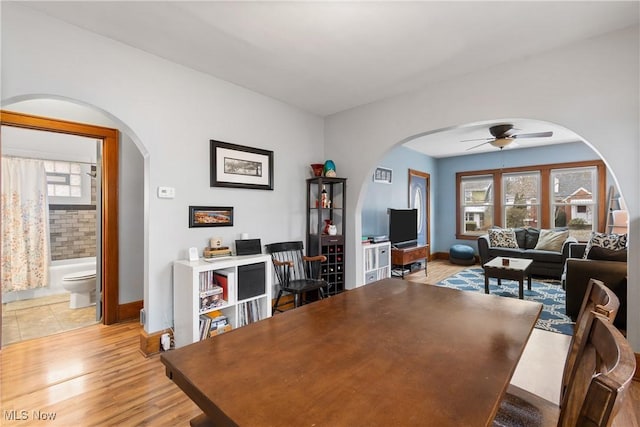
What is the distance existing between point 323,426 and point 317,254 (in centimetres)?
319

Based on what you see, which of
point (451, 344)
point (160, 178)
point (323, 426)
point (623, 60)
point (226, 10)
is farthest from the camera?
point (160, 178)

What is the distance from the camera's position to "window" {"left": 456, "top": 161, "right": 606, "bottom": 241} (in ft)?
19.0

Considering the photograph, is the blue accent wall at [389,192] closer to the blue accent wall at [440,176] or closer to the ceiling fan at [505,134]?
the blue accent wall at [440,176]

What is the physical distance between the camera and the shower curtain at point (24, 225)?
3885mm

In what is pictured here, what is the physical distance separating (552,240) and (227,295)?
6.06 meters

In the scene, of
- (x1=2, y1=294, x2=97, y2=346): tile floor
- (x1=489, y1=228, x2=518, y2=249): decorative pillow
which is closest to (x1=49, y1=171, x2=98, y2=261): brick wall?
(x1=2, y1=294, x2=97, y2=346): tile floor

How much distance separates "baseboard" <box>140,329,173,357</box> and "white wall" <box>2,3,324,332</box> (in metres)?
0.06

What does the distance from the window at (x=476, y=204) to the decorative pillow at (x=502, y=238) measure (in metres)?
1.04

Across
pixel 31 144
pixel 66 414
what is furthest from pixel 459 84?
pixel 31 144

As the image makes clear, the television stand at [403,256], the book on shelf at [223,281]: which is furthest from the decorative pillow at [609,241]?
the book on shelf at [223,281]

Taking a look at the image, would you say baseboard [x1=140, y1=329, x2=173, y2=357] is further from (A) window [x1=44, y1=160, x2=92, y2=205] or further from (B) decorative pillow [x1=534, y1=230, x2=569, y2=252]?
(B) decorative pillow [x1=534, y1=230, x2=569, y2=252]

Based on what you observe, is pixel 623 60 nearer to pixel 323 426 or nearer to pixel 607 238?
pixel 607 238

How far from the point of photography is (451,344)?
101cm
